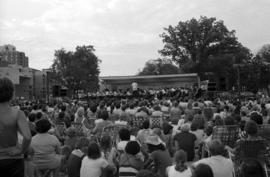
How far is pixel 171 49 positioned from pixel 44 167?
61.8 m

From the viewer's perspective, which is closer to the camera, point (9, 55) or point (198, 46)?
point (198, 46)

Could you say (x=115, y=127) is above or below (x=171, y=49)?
below

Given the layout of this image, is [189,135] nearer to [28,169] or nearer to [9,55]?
[28,169]

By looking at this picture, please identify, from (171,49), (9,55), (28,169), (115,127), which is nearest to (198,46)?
(171,49)

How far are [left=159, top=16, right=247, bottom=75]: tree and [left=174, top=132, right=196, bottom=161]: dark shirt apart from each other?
58270mm

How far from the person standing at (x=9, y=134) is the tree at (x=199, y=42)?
62.7m

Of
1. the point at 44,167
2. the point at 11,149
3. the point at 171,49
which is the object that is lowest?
the point at 44,167

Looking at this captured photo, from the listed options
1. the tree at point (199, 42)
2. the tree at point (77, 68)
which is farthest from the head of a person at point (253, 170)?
the tree at point (77, 68)

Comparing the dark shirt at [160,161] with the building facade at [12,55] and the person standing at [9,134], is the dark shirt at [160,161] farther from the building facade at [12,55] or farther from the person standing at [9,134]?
the building facade at [12,55]

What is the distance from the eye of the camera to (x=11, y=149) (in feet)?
14.3

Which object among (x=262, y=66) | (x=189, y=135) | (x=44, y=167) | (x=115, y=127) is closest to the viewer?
(x=44, y=167)

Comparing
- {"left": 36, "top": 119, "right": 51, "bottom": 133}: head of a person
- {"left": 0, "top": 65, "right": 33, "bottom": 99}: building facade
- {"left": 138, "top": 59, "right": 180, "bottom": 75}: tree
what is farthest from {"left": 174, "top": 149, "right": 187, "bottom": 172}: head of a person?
{"left": 138, "top": 59, "right": 180, "bottom": 75}: tree

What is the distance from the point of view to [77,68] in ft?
269

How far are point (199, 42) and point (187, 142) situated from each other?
60.1m
